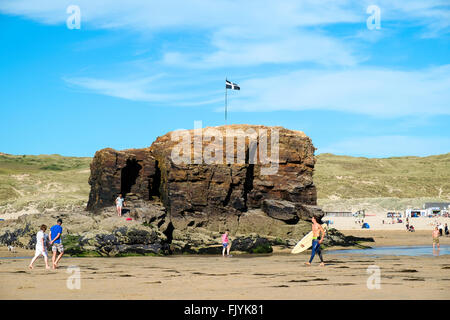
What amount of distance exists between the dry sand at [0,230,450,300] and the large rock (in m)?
12.4

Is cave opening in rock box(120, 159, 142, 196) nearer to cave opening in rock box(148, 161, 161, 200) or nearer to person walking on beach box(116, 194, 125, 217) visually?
cave opening in rock box(148, 161, 161, 200)

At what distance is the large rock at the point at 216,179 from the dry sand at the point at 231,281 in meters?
12.4

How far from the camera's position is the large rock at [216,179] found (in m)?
35.0

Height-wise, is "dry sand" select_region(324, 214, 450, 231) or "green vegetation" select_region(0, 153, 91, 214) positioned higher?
"green vegetation" select_region(0, 153, 91, 214)

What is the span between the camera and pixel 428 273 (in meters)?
17.9

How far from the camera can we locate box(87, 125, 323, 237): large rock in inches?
1378

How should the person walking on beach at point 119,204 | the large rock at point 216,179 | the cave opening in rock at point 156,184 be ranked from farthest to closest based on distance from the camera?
the cave opening in rock at point 156,184 → the large rock at point 216,179 → the person walking on beach at point 119,204

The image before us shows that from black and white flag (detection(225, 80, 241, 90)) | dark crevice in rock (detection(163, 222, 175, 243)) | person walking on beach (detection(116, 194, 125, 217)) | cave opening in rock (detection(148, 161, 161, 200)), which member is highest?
black and white flag (detection(225, 80, 241, 90))

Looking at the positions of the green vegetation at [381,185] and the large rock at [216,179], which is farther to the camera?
the green vegetation at [381,185]

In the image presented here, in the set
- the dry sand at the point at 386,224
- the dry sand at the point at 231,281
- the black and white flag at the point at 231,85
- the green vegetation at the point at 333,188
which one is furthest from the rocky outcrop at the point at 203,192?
the green vegetation at the point at 333,188

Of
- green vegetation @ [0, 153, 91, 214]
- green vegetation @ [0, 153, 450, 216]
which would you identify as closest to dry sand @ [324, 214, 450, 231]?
green vegetation @ [0, 153, 450, 216]

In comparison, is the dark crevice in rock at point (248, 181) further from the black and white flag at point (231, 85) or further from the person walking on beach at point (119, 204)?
the black and white flag at point (231, 85)
